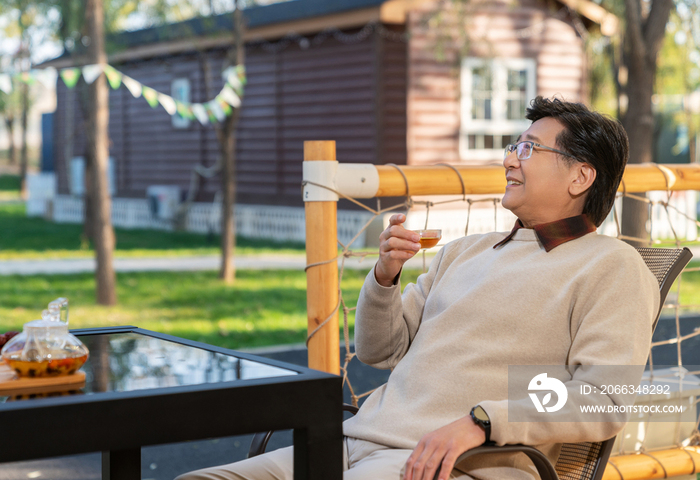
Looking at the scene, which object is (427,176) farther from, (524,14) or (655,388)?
(524,14)

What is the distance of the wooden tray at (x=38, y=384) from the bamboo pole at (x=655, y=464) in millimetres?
2050

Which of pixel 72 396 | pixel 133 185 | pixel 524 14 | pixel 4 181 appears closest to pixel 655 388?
pixel 72 396

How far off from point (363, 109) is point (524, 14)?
343cm

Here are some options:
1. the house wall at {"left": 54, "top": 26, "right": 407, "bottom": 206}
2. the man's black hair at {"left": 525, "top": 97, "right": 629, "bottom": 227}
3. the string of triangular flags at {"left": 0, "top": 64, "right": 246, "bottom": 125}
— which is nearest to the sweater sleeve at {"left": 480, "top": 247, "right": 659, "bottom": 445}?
the man's black hair at {"left": 525, "top": 97, "right": 629, "bottom": 227}

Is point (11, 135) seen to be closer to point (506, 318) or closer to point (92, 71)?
point (92, 71)

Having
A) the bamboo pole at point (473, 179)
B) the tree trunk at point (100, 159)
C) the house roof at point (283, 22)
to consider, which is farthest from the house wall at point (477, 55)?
the bamboo pole at point (473, 179)

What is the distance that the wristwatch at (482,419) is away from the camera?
1.94 metres

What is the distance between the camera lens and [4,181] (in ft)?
123

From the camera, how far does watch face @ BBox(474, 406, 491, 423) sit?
1945 mm

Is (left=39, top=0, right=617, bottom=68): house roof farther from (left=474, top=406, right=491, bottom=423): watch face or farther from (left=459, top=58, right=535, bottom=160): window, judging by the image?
(left=474, top=406, right=491, bottom=423): watch face

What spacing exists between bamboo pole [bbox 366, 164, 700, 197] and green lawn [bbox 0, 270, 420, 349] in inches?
152

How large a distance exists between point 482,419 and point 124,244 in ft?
43.3

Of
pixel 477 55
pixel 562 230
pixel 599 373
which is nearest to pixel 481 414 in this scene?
pixel 599 373

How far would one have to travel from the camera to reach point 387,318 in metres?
2.39
